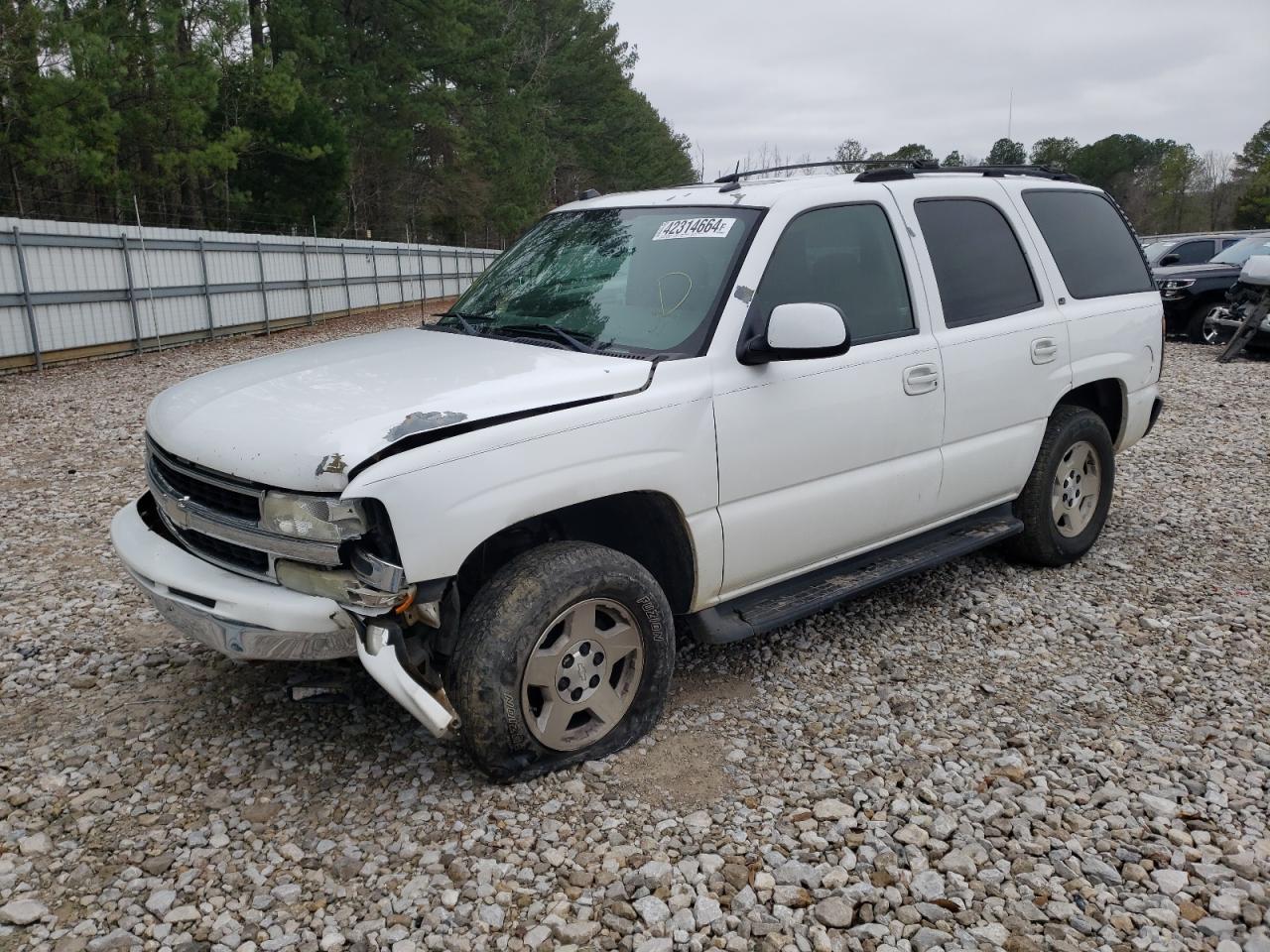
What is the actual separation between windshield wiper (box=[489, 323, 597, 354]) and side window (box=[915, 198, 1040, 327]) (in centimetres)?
169

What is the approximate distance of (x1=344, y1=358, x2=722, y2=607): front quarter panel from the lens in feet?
8.74

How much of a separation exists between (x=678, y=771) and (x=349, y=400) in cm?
165

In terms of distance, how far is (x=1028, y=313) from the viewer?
4.51m

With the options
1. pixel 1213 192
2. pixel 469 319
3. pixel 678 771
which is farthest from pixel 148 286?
pixel 1213 192

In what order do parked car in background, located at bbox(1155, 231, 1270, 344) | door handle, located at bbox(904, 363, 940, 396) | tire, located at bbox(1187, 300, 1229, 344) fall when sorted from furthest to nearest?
tire, located at bbox(1187, 300, 1229, 344) → parked car in background, located at bbox(1155, 231, 1270, 344) → door handle, located at bbox(904, 363, 940, 396)

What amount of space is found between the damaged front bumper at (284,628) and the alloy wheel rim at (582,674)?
37cm

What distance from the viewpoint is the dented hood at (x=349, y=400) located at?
106 inches

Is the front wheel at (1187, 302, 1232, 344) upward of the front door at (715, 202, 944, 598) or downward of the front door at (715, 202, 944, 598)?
downward

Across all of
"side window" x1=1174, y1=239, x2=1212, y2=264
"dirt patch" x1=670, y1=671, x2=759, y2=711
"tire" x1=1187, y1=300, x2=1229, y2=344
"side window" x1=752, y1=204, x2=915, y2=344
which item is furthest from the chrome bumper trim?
"side window" x1=1174, y1=239, x2=1212, y2=264

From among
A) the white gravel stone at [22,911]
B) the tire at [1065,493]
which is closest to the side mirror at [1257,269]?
the tire at [1065,493]

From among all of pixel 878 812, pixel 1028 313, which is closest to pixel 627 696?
pixel 878 812

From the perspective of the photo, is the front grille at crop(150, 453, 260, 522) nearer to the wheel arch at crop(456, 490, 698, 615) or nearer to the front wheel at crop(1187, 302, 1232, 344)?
the wheel arch at crop(456, 490, 698, 615)

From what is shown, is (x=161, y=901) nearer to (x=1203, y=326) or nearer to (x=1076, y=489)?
(x=1076, y=489)

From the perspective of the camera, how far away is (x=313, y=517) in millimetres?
2695
